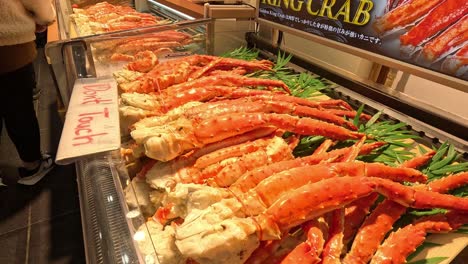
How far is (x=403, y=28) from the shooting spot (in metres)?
1.41

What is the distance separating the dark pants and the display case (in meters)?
0.76

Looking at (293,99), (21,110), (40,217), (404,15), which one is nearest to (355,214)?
(293,99)

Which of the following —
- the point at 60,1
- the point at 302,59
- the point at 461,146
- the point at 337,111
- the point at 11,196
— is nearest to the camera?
the point at 461,146

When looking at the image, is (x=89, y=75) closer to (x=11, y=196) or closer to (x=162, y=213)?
(x=162, y=213)

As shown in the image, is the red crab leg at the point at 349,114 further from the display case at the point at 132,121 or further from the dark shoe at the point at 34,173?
the dark shoe at the point at 34,173

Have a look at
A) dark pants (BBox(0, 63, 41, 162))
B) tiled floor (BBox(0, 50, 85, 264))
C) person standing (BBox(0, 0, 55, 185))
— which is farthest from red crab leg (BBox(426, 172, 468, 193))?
dark pants (BBox(0, 63, 41, 162))

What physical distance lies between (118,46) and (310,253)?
68.8 inches

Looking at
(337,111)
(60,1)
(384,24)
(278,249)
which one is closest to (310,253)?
(278,249)

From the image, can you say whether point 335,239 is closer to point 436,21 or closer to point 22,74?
point 436,21

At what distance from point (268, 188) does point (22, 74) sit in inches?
88.6

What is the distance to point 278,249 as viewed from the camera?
36.0 inches

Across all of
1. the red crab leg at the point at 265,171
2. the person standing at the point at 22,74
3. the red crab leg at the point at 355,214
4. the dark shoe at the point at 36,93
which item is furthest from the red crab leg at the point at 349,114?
the dark shoe at the point at 36,93

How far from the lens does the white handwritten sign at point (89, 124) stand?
0.85 metres

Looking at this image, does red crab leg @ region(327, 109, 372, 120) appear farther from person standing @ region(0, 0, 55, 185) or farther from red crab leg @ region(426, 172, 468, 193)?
person standing @ region(0, 0, 55, 185)
